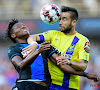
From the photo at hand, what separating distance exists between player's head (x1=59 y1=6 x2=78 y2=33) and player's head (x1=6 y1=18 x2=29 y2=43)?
2.28 feet

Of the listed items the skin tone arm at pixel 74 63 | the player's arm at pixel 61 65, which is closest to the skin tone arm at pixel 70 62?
the skin tone arm at pixel 74 63

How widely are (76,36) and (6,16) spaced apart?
36.1 ft

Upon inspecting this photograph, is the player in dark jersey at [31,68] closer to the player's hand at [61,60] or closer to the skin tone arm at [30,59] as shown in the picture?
the skin tone arm at [30,59]

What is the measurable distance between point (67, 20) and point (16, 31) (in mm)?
1017

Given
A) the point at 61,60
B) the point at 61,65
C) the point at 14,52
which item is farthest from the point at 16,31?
the point at 61,60

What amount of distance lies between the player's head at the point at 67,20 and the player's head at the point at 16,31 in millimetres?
696

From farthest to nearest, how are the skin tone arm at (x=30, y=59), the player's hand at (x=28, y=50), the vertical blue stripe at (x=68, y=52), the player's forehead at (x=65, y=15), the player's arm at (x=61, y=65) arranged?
the player's forehead at (x=65, y=15)
the vertical blue stripe at (x=68, y=52)
the player's arm at (x=61, y=65)
the player's hand at (x=28, y=50)
the skin tone arm at (x=30, y=59)

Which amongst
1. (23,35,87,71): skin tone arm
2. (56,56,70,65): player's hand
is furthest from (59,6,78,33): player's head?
(56,56,70,65): player's hand

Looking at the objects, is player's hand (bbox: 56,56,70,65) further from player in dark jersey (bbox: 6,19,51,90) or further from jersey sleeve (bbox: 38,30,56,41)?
jersey sleeve (bbox: 38,30,56,41)

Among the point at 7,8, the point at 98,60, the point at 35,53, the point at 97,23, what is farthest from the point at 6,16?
the point at 35,53

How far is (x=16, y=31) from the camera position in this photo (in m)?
5.82

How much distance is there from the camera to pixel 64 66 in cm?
555

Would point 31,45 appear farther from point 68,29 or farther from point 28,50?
point 68,29

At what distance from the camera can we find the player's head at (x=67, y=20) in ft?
18.8
